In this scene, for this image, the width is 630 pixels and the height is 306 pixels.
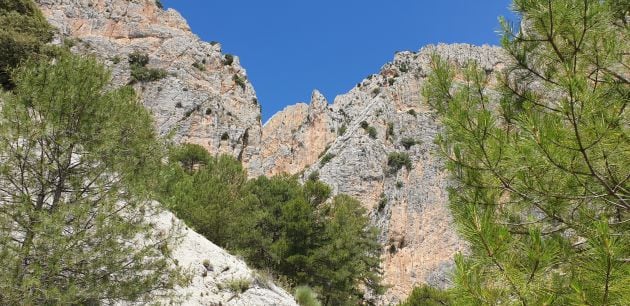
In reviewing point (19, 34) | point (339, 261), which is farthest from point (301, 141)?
point (19, 34)

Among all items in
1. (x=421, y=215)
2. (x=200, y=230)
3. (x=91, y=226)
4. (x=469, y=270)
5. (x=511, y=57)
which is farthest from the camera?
(x=421, y=215)

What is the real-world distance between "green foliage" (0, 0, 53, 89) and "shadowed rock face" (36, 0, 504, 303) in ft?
52.4

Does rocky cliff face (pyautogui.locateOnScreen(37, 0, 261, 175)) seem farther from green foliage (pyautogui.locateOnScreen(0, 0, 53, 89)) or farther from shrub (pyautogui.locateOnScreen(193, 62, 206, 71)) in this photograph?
green foliage (pyautogui.locateOnScreen(0, 0, 53, 89))

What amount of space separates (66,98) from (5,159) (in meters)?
1.24

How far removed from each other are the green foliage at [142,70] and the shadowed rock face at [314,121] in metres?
0.51

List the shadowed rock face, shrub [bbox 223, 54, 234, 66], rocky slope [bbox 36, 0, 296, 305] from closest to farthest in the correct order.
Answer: the shadowed rock face, rocky slope [bbox 36, 0, 296, 305], shrub [bbox 223, 54, 234, 66]

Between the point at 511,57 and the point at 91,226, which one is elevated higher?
the point at 511,57

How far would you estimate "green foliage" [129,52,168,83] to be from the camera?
42.9m

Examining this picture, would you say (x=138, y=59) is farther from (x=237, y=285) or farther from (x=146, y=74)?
(x=237, y=285)

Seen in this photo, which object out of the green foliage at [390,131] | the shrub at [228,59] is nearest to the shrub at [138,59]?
the shrub at [228,59]

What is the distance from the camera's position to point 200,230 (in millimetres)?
16406

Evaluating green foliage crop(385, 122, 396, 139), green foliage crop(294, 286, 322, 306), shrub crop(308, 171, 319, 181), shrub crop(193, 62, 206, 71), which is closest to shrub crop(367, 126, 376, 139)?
green foliage crop(385, 122, 396, 139)

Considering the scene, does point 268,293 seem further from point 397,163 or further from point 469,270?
point 397,163

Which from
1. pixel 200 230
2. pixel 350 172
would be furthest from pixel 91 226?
pixel 350 172
